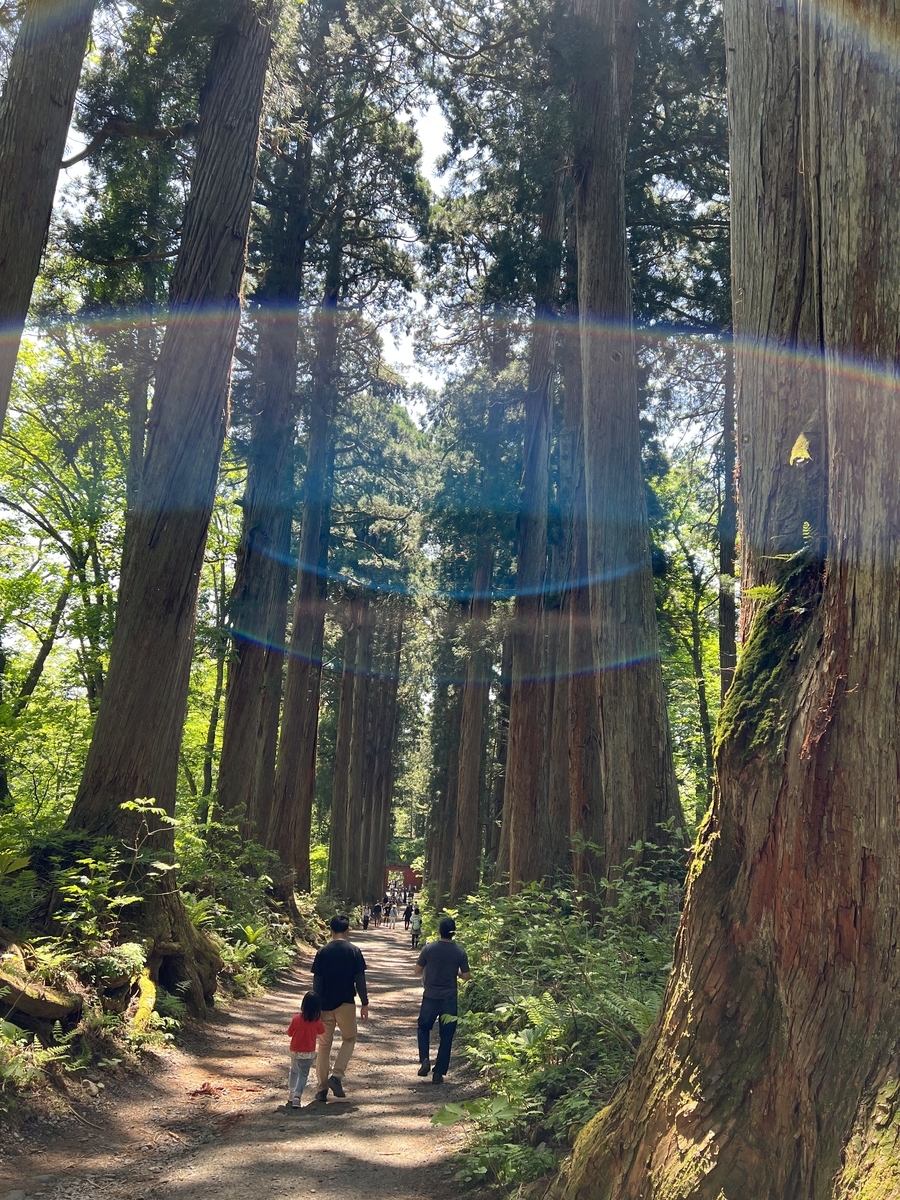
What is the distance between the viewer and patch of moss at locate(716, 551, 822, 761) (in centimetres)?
315

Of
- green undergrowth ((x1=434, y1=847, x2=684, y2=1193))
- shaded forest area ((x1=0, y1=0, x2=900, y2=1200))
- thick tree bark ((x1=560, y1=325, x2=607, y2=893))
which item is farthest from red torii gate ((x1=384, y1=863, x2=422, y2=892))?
green undergrowth ((x1=434, y1=847, x2=684, y2=1193))

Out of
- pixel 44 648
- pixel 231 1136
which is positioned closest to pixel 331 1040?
pixel 231 1136

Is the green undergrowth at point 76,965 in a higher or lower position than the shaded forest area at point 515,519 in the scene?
lower

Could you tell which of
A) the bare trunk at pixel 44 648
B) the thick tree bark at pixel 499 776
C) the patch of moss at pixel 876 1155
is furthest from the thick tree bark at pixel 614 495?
the bare trunk at pixel 44 648

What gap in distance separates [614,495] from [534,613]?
747 centimetres

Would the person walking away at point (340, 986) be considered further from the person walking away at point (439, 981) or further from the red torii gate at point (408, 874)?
the red torii gate at point (408, 874)

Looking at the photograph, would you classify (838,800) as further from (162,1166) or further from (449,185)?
(449,185)

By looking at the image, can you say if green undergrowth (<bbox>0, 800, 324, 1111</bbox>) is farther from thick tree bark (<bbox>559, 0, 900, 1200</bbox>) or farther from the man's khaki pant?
thick tree bark (<bbox>559, 0, 900, 1200</bbox>)

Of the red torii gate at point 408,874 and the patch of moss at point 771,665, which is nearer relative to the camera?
the patch of moss at point 771,665

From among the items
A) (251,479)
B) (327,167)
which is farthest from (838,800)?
(327,167)

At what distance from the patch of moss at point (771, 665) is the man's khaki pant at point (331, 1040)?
5.66 m

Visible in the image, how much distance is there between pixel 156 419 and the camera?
9969mm

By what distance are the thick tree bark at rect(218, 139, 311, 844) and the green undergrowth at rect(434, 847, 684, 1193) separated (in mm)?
7596

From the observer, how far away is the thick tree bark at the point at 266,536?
16703 mm
